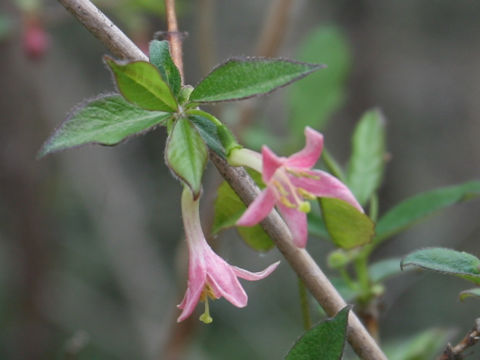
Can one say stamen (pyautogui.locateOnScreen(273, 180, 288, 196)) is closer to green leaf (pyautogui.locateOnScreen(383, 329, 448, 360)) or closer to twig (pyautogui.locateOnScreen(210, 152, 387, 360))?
twig (pyautogui.locateOnScreen(210, 152, 387, 360))

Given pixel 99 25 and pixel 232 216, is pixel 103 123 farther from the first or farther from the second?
pixel 232 216

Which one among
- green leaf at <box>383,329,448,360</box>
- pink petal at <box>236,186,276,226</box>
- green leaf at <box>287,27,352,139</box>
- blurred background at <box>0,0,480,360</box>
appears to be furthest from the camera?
blurred background at <box>0,0,480,360</box>

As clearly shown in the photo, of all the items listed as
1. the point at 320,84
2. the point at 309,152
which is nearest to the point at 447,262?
the point at 309,152

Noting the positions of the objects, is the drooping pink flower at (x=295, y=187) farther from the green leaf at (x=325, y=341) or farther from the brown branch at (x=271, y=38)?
the brown branch at (x=271, y=38)

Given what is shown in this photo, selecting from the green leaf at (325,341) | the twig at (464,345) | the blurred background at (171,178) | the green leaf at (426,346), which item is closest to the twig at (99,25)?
the green leaf at (325,341)

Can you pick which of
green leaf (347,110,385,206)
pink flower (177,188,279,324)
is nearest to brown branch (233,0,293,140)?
green leaf (347,110,385,206)

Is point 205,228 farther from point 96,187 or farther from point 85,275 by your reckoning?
point 85,275
